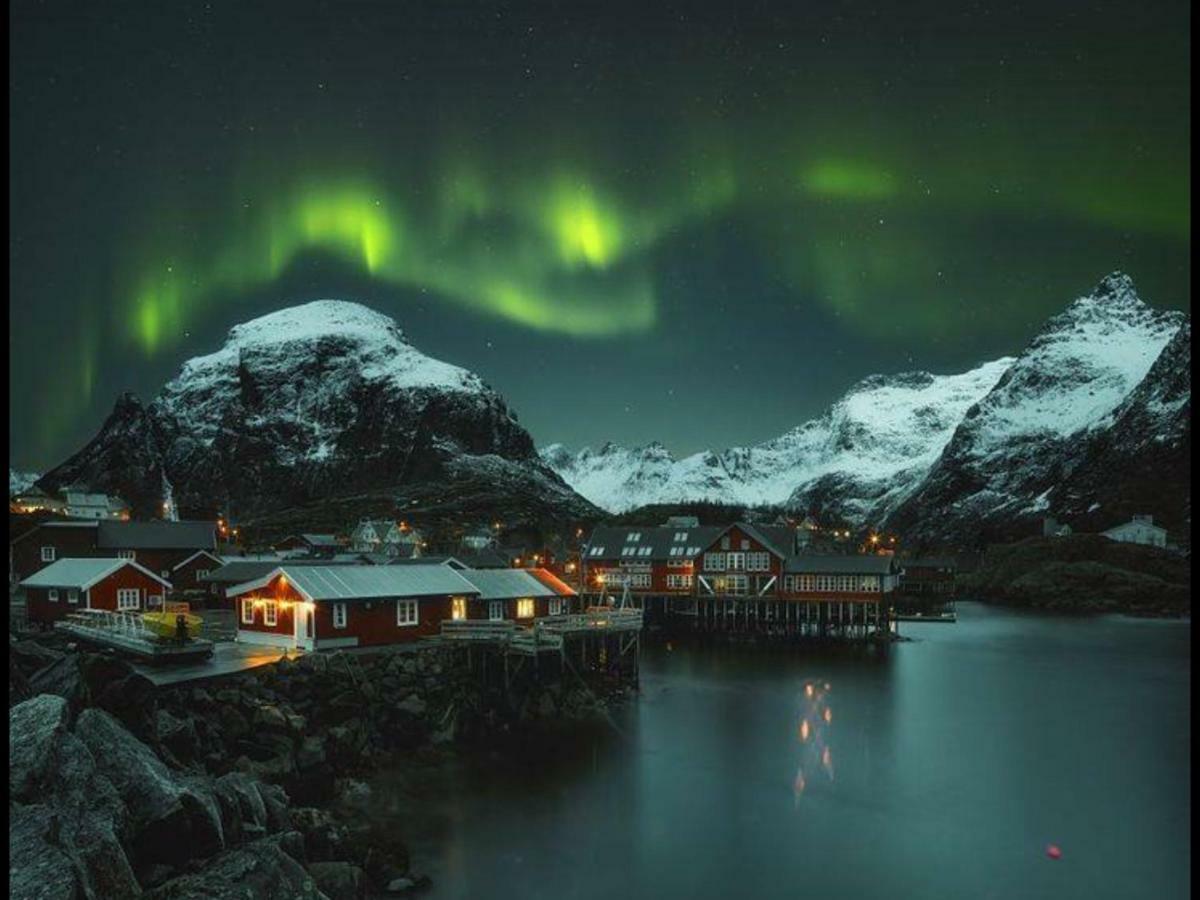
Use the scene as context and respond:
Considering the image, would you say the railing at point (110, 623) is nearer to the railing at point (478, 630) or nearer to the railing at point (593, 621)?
the railing at point (478, 630)

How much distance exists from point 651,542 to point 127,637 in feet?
216

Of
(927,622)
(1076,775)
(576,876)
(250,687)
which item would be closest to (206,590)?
(250,687)

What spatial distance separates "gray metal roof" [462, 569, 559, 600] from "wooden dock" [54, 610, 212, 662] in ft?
56.7

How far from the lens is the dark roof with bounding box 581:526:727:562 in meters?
95.8

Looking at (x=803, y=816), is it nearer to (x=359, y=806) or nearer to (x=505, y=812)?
(x=505, y=812)

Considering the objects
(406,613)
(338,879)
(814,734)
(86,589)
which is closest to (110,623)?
(86,589)

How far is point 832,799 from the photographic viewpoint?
34344mm

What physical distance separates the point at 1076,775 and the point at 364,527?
135 m

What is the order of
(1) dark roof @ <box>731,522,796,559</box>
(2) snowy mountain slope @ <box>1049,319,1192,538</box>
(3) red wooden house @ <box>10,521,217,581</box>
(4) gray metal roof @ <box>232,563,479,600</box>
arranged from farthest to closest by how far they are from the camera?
(2) snowy mountain slope @ <box>1049,319,1192,538</box>, (1) dark roof @ <box>731,522,796,559</box>, (3) red wooden house @ <box>10,521,217,581</box>, (4) gray metal roof @ <box>232,563,479,600</box>

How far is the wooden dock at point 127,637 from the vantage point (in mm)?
36125

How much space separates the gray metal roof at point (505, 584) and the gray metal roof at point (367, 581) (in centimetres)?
254

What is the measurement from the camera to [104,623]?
43.2 m

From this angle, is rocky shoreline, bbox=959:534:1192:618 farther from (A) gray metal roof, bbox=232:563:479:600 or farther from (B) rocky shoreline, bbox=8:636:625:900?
(B) rocky shoreline, bbox=8:636:625:900

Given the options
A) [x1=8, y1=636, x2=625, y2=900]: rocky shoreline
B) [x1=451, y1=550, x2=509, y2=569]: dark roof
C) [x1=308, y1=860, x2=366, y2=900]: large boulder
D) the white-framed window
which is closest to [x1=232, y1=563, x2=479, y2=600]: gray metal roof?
the white-framed window
